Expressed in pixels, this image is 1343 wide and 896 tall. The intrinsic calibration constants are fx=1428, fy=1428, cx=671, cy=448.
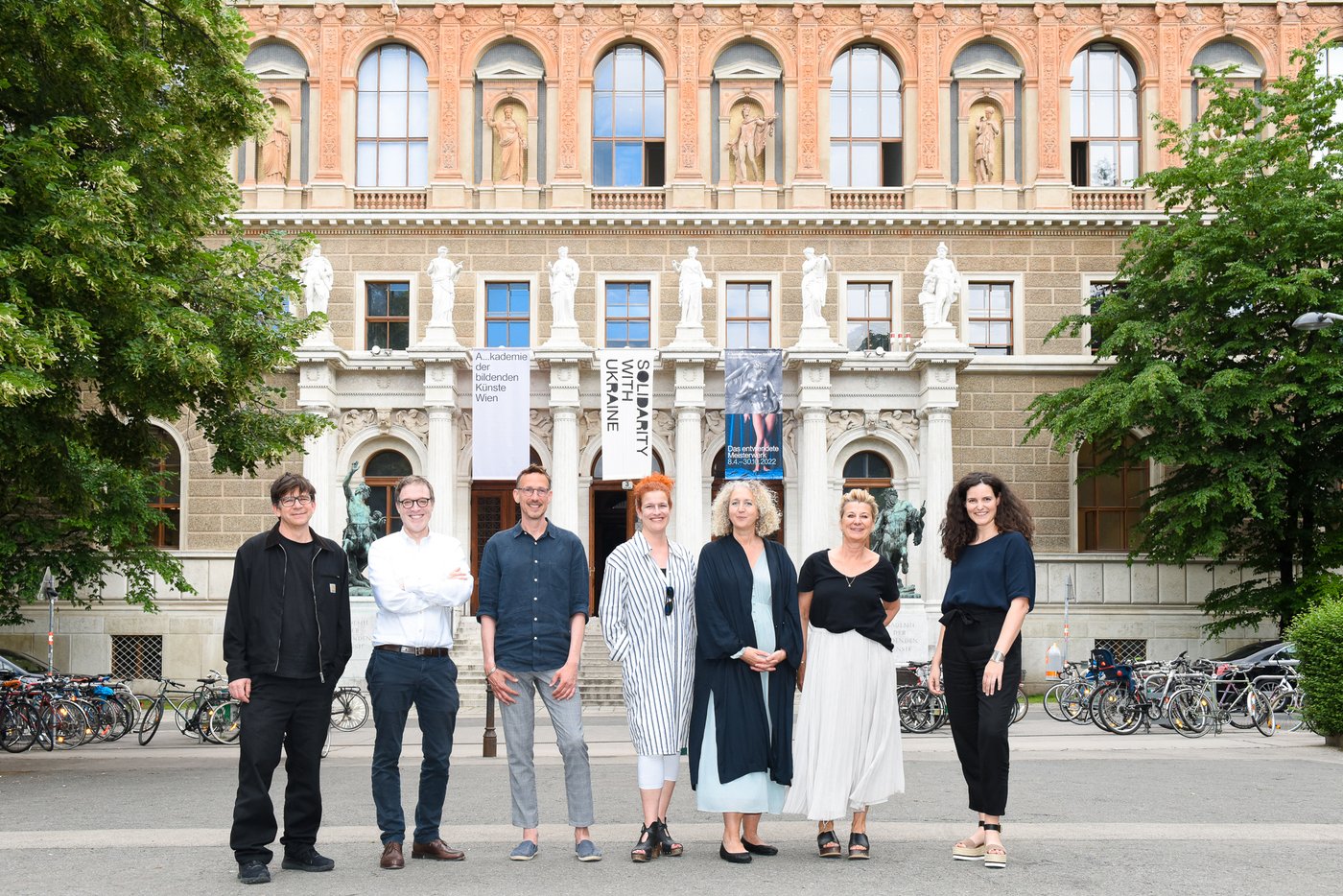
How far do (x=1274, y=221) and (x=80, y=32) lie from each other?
2346 cm

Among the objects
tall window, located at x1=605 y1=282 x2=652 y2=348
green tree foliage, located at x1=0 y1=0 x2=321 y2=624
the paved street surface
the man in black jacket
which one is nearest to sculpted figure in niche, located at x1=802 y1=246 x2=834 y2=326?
tall window, located at x1=605 y1=282 x2=652 y2=348

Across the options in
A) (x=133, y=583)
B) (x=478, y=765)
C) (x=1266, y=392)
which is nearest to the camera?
(x=478, y=765)

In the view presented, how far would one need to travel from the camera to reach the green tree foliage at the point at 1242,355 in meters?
29.2

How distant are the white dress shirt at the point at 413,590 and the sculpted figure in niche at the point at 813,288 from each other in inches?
1011

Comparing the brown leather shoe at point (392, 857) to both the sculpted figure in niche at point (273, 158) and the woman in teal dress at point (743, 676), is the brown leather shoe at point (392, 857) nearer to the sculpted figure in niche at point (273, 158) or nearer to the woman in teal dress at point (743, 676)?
the woman in teal dress at point (743, 676)

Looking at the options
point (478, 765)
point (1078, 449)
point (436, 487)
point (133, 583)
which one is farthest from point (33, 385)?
point (1078, 449)

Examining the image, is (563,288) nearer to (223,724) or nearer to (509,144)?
(509,144)

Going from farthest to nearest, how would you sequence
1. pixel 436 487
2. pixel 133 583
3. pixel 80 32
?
1. pixel 436 487
2. pixel 133 583
3. pixel 80 32

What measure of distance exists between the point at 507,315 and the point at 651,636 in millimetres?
27418

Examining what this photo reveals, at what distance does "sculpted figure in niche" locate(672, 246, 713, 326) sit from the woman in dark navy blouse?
2504cm

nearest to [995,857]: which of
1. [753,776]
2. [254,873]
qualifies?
[753,776]

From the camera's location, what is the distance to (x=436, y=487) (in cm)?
3344

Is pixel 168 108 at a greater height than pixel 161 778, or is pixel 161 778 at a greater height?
pixel 168 108

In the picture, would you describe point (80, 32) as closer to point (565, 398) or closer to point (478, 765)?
point (478, 765)
